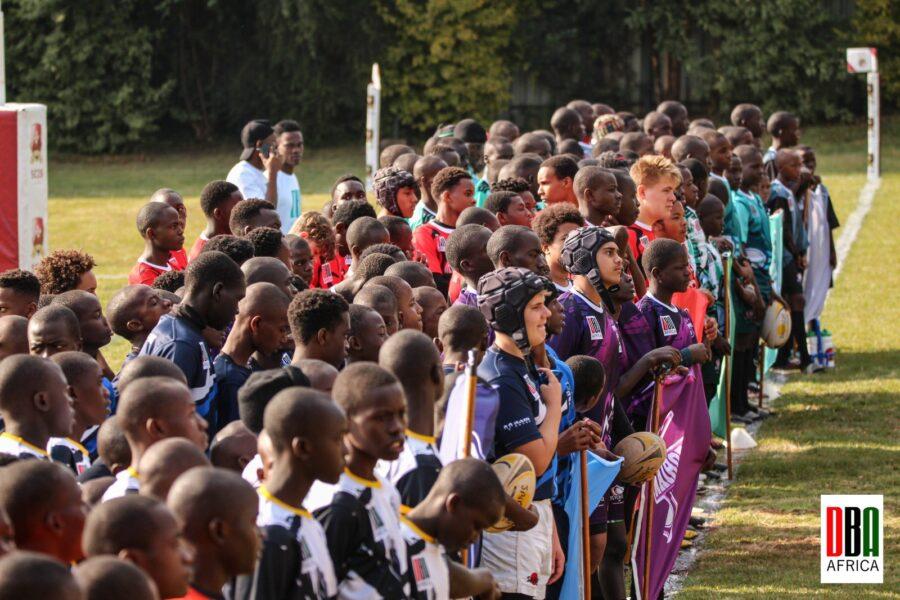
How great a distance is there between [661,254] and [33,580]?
5.28 metres

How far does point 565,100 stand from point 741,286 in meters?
23.0

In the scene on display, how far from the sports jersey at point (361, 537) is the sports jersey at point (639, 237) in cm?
466

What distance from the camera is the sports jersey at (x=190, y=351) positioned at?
5742 mm

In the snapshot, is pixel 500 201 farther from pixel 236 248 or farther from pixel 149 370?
pixel 149 370

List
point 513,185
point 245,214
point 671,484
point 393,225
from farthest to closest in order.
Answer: point 513,185
point 393,225
point 245,214
point 671,484

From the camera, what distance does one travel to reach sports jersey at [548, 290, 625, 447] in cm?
666

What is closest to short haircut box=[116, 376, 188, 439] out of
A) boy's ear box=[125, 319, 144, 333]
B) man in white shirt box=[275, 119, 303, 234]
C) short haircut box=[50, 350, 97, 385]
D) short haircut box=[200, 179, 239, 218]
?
short haircut box=[50, 350, 97, 385]

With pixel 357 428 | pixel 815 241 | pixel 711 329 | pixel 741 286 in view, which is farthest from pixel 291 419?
pixel 815 241

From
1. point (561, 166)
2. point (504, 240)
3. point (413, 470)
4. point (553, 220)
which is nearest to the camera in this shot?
point (413, 470)

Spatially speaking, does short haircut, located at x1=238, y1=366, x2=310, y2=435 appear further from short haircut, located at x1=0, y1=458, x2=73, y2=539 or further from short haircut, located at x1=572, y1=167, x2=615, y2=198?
short haircut, located at x1=572, y1=167, x2=615, y2=198

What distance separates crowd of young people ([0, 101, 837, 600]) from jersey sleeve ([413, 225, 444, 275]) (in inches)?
0.5

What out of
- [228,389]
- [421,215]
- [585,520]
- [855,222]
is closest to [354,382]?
[228,389]

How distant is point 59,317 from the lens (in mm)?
5727

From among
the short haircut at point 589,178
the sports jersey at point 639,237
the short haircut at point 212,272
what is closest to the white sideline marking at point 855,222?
the sports jersey at point 639,237
